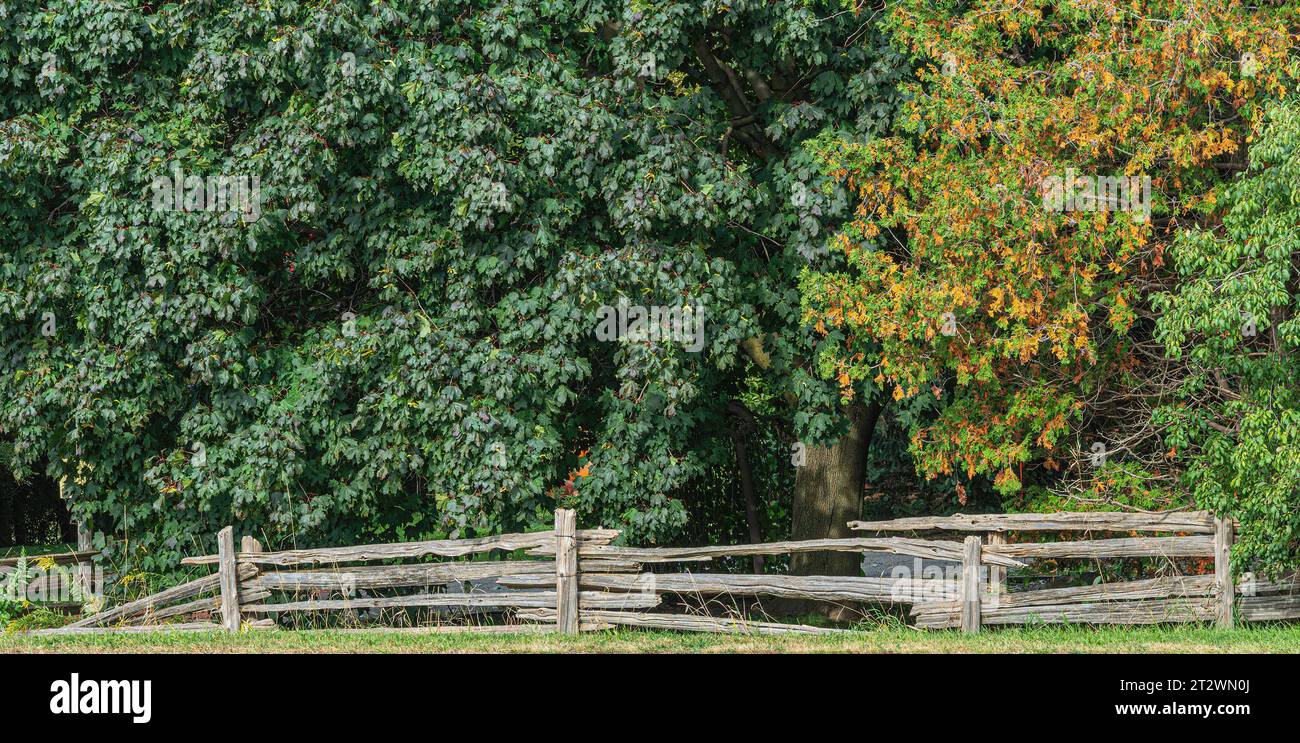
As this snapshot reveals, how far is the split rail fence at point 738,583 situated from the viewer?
12.1 meters

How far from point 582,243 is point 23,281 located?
6.08 m

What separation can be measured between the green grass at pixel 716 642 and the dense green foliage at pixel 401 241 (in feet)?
7.04

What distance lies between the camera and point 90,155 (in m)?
15.1

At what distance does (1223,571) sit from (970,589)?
7.07 feet

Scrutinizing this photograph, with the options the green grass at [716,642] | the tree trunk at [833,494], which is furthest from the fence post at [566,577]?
the tree trunk at [833,494]

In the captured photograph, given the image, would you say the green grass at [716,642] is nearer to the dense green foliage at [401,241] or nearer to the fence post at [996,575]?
the fence post at [996,575]

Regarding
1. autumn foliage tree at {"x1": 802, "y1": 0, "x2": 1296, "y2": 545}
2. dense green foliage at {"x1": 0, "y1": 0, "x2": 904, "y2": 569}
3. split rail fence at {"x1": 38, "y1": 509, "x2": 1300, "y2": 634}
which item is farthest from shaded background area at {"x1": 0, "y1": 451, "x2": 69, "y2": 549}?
autumn foliage tree at {"x1": 802, "y1": 0, "x2": 1296, "y2": 545}

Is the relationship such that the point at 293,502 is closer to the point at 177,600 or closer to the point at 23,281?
the point at 177,600

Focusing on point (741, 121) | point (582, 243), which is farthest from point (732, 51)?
point (582, 243)

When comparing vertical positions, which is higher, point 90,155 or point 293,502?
point 90,155

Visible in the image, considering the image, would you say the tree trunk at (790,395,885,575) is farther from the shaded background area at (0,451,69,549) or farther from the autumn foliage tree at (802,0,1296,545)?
the shaded background area at (0,451,69,549)

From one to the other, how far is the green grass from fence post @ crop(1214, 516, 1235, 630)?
8.5 inches

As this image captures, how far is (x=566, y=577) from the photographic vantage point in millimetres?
12977

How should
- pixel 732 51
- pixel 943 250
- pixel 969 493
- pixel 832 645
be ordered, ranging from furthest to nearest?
pixel 969 493
pixel 732 51
pixel 943 250
pixel 832 645
